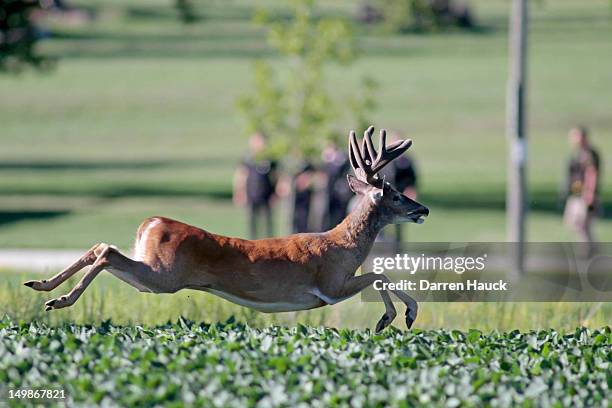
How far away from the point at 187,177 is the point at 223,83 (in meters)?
21.8

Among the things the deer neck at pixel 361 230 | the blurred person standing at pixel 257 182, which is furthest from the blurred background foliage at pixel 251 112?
the deer neck at pixel 361 230

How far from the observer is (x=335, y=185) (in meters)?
23.8

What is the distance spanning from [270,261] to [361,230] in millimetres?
707

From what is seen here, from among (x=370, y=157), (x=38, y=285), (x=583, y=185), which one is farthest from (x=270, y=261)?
(x=583, y=185)

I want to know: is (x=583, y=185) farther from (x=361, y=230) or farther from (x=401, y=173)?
(x=361, y=230)

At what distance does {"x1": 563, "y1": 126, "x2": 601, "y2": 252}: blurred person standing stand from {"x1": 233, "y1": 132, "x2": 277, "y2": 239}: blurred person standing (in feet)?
17.2

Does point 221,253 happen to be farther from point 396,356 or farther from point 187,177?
point 187,177

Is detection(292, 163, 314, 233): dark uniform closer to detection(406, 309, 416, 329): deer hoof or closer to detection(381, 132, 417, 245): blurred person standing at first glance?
detection(381, 132, 417, 245): blurred person standing

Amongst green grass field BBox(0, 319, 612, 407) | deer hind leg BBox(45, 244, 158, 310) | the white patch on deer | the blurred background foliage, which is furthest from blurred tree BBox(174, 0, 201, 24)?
deer hind leg BBox(45, 244, 158, 310)

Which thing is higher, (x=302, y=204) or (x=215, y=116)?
(x=302, y=204)

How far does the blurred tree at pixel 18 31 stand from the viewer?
28.4 meters

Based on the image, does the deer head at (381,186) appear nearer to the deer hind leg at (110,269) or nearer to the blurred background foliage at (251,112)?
the deer hind leg at (110,269)

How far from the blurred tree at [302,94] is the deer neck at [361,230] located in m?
15.2

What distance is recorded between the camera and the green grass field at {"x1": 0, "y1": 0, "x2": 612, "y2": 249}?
34438 mm
